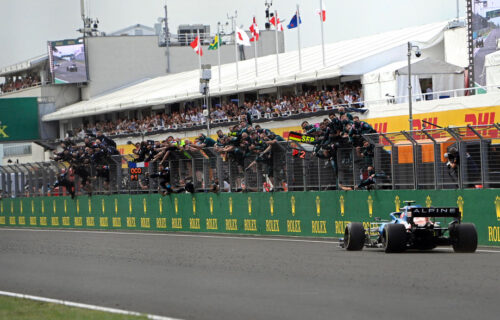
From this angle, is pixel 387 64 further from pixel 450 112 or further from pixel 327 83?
pixel 450 112

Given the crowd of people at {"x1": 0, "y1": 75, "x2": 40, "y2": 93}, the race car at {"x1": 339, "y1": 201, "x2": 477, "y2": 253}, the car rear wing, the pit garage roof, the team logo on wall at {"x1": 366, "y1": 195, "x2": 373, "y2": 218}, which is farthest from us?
the crowd of people at {"x1": 0, "y1": 75, "x2": 40, "y2": 93}

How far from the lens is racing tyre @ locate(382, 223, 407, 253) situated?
15680mm

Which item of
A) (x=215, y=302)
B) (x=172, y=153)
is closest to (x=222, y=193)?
(x=172, y=153)

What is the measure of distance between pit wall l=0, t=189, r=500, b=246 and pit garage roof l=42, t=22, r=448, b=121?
14.9 m

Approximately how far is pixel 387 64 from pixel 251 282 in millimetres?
34290

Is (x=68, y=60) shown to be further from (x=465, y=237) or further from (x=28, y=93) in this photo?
(x=465, y=237)

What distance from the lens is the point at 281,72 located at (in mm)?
53219

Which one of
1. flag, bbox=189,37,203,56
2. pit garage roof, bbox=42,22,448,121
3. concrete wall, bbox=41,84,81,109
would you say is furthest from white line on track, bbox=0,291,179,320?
concrete wall, bbox=41,84,81,109

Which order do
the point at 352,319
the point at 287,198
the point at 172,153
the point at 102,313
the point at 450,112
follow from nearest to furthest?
1. the point at 352,319
2. the point at 102,313
3. the point at 287,198
4. the point at 172,153
5. the point at 450,112

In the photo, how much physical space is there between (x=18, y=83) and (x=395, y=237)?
244ft

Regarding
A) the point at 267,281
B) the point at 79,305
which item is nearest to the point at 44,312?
the point at 79,305

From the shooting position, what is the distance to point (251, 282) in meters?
12.0

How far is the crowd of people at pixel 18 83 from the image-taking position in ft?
272

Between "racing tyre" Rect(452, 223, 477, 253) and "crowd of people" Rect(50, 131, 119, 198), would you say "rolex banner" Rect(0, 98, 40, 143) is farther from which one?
"racing tyre" Rect(452, 223, 477, 253)
